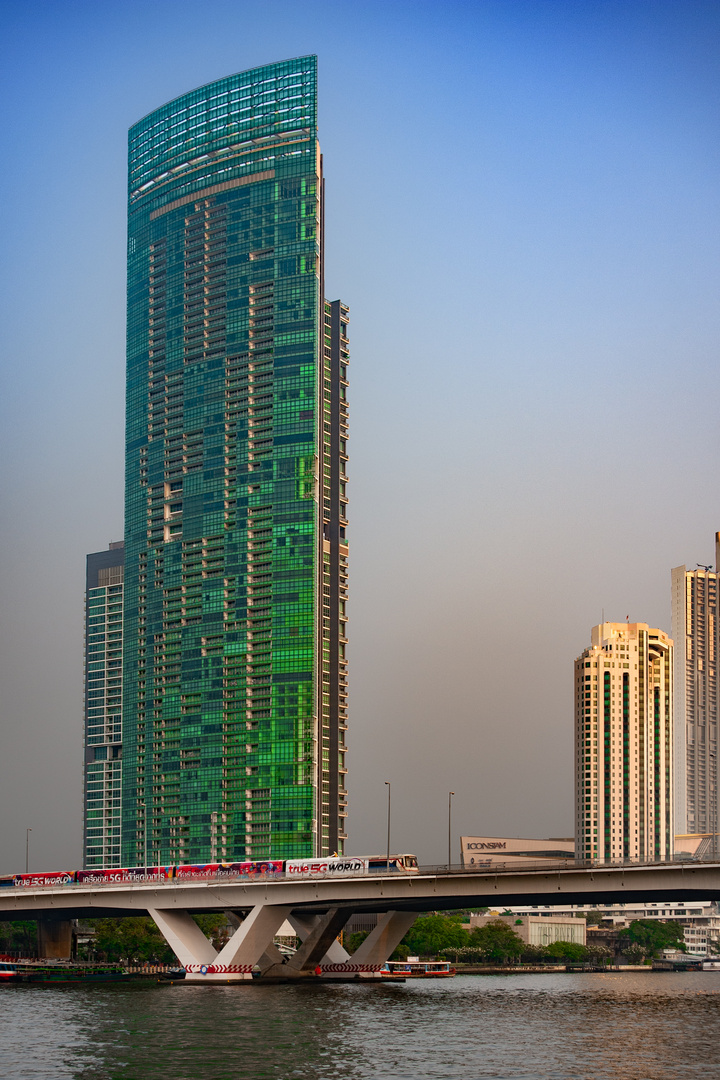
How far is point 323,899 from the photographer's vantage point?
14412 centimetres

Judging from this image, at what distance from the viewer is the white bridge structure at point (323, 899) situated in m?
132

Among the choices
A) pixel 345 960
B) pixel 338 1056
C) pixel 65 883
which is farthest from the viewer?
pixel 345 960

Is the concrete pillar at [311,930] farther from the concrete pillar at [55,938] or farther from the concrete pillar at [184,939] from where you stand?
the concrete pillar at [55,938]

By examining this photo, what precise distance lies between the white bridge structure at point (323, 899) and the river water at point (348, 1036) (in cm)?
996

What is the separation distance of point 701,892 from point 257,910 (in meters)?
47.3

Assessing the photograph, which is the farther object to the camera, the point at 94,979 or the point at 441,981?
the point at 441,981

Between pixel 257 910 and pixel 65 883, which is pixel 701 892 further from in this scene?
pixel 65 883

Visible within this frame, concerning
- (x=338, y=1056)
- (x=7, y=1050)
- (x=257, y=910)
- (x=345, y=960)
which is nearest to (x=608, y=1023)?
(x=338, y=1056)

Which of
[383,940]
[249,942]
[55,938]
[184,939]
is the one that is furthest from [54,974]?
[383,940]

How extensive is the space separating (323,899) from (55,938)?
212 ft

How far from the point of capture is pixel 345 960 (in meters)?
175

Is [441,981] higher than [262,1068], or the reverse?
[262,1068]

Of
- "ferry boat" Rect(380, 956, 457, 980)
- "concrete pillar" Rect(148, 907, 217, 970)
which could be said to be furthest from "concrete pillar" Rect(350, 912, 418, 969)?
"concrete pillar" Rect(148, 907, 217, 970)

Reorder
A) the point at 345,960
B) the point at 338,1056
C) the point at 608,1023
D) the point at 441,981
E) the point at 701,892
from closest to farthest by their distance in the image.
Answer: the point at 338,1056
the point at 608,1023
the point at 701,892
the point at 345,960
the point at 441,981
